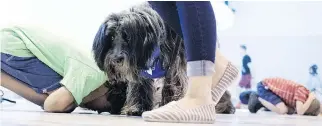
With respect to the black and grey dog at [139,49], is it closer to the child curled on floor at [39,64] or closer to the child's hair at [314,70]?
the child curled on floor at [39,64]

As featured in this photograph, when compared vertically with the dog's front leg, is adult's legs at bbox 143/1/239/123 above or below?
above

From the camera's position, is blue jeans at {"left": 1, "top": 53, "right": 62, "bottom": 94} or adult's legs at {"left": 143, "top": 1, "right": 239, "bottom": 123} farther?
blue jeans at {"left": 1, "top": 53, "right": 62, "bottom": 94}

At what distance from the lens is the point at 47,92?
1.71 m

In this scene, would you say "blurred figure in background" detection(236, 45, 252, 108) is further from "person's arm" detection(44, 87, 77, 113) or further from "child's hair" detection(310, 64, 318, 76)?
"person's arm" detection(44, 87, 77, 113)

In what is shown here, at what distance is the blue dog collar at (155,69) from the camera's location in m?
1.46

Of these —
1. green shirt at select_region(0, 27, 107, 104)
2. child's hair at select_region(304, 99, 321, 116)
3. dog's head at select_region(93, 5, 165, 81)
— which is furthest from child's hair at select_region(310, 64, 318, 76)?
dog's head at select_region(93, 5, 165, 81)

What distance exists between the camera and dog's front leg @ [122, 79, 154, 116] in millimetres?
1603

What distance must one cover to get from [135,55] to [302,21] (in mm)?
2420

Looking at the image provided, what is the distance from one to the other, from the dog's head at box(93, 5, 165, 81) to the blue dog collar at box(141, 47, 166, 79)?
0.02 m

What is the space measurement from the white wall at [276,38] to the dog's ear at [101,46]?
2145mm

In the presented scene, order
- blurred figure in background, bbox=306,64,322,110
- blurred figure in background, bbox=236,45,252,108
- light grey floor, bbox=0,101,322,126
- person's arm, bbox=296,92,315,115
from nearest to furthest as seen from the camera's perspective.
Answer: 1. light grey floor, bbox=0,101,322,126
2. person's arm, bbox=296,92,315,115
3. blurred figure in background, bbox=306,64,322,110
4. blurred figure in background, bbox=236,45,252,108

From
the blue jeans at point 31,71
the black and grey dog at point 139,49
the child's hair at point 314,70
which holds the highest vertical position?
the black and grey dog at point 139,49

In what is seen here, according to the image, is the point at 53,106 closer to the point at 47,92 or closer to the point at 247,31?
the point at 47,92

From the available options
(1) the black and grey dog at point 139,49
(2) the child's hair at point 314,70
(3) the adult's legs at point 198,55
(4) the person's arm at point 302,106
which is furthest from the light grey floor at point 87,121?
(2) the child's hair at point 314,70
